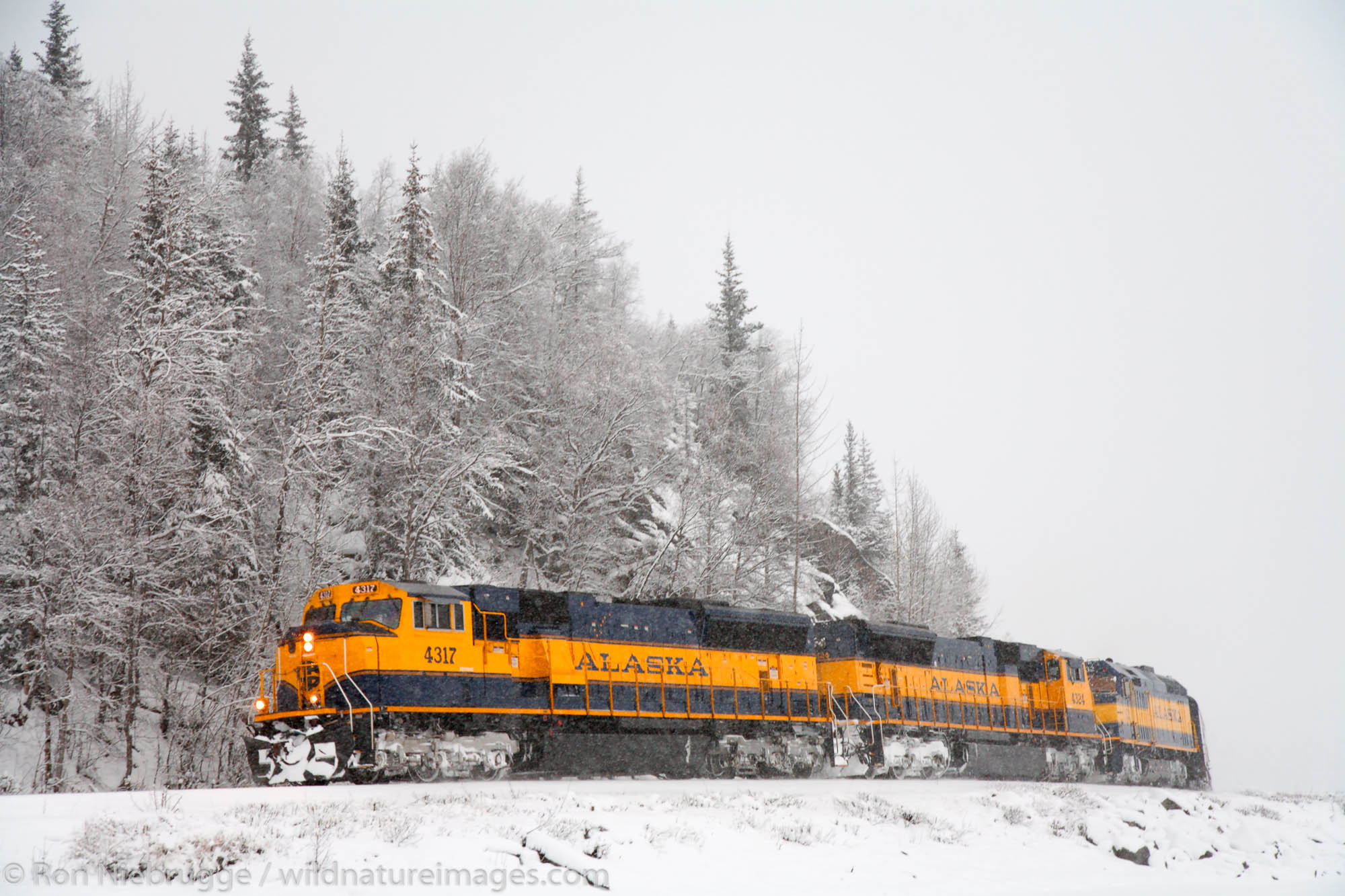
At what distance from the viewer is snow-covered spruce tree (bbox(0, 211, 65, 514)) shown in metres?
22.5

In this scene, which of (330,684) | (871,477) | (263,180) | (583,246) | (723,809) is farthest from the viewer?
(871,477)

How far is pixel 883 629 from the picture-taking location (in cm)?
2497

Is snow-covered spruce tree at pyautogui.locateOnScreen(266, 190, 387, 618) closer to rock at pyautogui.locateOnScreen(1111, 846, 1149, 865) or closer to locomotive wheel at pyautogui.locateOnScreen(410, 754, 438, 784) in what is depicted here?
locomotive wheel at pyautogui.locateOnScreen(410, 754, 438, 784)

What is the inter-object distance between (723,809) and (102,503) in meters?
15.2

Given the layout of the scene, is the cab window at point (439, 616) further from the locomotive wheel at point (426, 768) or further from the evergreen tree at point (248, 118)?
the evergreen tree at point (248, 118)

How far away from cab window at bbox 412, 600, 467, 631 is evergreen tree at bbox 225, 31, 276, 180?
4228cm

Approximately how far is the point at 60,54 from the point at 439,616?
5047 cm

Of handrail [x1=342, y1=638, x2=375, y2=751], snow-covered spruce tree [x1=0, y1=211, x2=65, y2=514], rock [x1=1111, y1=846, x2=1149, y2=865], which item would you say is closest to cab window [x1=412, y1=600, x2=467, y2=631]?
handrail [x1=342, y1=638, x2=375, y2=751]

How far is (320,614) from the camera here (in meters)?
16.5

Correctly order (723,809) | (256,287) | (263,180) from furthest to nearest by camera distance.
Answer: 1. (263,180)
2. (256,287)
3. (723,809)

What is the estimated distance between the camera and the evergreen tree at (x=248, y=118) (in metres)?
51.3

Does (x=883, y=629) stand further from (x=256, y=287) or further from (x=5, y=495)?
(x=256, y=287)

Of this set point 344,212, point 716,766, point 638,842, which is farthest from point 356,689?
point 344,212

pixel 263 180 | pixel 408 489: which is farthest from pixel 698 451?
pixel 263 180
